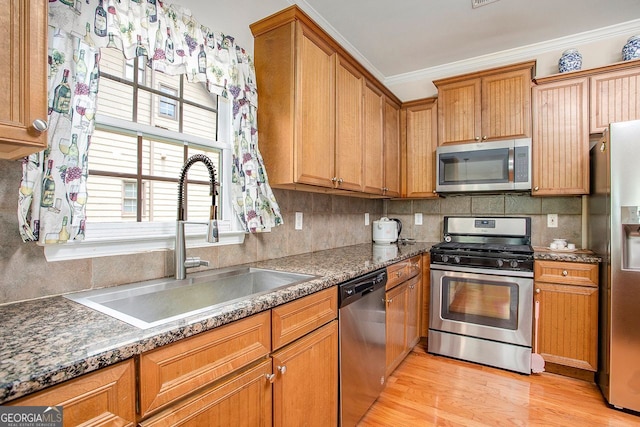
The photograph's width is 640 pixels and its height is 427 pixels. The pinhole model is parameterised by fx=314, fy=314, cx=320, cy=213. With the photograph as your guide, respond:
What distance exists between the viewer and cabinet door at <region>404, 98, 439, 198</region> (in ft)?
10.1

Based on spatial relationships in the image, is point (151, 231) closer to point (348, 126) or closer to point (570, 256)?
point (348, 126)

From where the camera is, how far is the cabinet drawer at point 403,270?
211cm

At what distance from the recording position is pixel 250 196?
1.80 metres

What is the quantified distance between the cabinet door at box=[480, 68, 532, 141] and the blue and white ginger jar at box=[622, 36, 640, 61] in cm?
63

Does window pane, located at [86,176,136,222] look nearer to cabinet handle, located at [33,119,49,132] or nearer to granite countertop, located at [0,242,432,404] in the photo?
granite countertop, located at [0,242,432,404]

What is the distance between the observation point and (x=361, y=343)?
1.74 metres

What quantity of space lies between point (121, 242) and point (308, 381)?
1.00 meters

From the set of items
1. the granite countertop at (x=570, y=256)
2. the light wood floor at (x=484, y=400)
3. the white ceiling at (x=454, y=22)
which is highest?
the white ceiling at (x=454, y=22)

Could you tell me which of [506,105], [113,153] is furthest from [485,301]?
[113,153]

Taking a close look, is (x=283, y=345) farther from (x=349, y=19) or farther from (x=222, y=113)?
(x=349, y=19)

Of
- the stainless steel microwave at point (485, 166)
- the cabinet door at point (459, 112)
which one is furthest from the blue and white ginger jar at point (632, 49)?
the cabinet door at point (459, 112)

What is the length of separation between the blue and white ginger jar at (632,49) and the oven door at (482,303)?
1813mm

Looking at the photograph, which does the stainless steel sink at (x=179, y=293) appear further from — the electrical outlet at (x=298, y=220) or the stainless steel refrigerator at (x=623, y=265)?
the stainless steel refrigerator at (x=623, y=265)

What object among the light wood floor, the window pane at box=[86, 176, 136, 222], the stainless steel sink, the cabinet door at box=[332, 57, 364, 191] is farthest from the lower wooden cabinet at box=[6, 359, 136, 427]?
the cabinet door at box=[332, 57, 364, 191]
